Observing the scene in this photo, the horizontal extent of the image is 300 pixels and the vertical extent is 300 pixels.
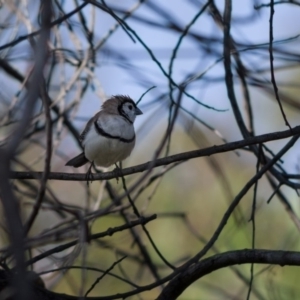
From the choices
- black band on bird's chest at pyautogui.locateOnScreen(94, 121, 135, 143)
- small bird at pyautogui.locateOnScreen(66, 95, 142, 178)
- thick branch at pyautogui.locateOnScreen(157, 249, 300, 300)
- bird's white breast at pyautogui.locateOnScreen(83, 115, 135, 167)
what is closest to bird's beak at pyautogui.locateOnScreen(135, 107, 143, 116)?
small bird at pyautogui.locateOnScreen(66, 95, 142, 178)

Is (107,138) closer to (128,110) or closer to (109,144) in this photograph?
(109,144)

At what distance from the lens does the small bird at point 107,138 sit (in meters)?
4.64

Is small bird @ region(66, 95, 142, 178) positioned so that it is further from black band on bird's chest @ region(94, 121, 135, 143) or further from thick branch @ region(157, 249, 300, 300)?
thick branch @ region(157, 249, 300, 300)

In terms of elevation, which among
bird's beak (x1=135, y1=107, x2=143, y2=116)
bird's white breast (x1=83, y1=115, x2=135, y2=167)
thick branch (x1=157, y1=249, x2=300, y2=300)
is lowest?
thick branch (x1=157, y1=249, x2=300, y2=300)

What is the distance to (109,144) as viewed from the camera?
4641 millimetres

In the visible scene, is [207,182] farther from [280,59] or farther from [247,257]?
[247,257]

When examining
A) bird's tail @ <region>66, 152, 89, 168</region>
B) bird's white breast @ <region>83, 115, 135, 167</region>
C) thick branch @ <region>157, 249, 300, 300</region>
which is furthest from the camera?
bird's tail @ <region>66, 152, 89, 168</region>

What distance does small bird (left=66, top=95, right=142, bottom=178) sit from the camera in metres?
4.64

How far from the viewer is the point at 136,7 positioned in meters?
4.71

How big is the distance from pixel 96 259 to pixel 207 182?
2.20 meters

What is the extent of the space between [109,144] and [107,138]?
0.18ft

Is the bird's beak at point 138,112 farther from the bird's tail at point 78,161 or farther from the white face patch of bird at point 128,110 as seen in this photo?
the bird's tail at point 78,161

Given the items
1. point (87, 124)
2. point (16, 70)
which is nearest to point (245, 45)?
point (87, 124)

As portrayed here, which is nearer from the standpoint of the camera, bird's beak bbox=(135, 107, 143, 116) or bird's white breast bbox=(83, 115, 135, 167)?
bird's white breast bbox=(83, 115, 135, 167)
